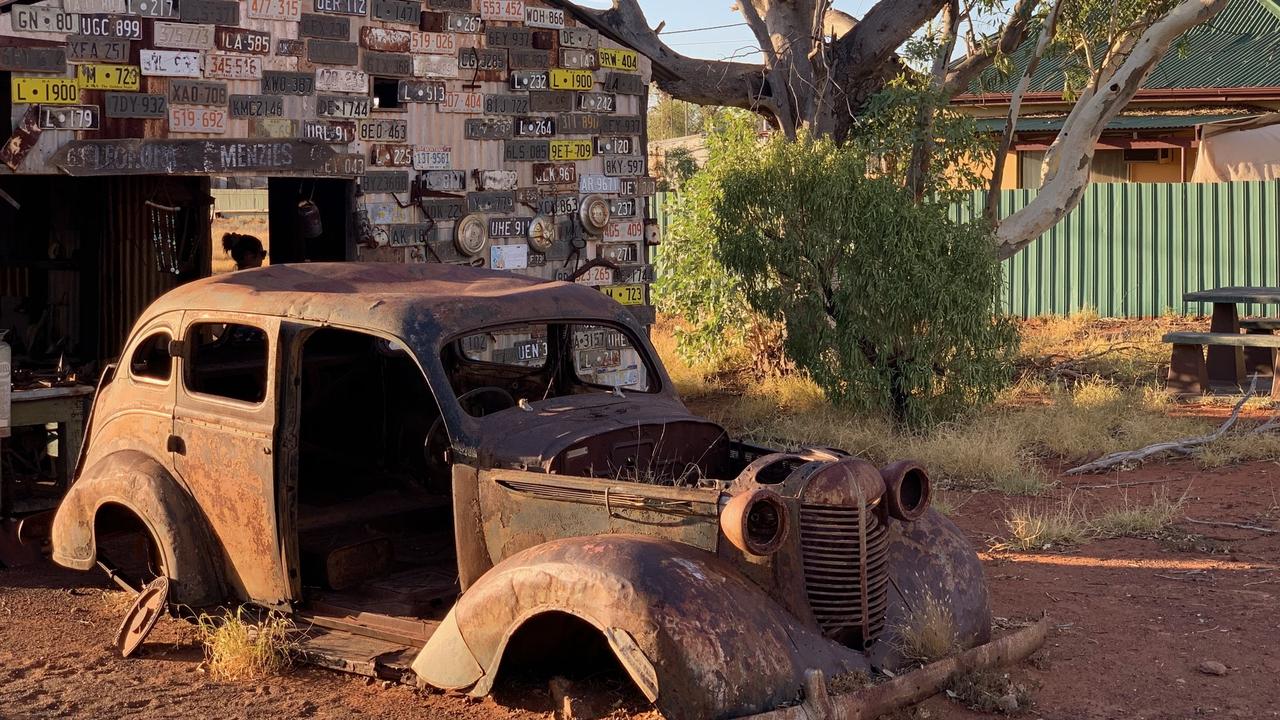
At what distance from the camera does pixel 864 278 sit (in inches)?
438

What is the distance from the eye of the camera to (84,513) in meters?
A: 6.36

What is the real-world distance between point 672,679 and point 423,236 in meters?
6.11

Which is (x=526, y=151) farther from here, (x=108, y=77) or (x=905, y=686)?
(x=905, y=686)

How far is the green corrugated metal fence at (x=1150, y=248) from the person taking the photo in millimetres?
18828

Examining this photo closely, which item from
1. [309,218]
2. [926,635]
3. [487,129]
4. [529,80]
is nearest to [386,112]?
[487,129]

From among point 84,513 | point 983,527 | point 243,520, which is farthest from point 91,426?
point 983,527

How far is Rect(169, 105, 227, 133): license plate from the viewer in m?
8.51

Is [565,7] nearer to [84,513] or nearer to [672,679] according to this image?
[84,513]

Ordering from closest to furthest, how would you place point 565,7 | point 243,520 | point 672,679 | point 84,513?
point 672,679 < point 243,520 < point 84,513 < point 565,7

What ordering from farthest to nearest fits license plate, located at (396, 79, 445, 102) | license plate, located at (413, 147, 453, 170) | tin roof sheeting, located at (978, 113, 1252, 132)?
1. tin roof sheeting, located at (978, 113, 1252, 132)
2. license plate, located at (413, 147, 453, 170)
3. license plate, located at (396, 79, 445, 102)

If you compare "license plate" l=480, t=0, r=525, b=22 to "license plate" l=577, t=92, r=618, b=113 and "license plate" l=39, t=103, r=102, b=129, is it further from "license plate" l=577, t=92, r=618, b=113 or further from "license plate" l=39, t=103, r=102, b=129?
"license plate" l=39, t=103, r=102, b=129

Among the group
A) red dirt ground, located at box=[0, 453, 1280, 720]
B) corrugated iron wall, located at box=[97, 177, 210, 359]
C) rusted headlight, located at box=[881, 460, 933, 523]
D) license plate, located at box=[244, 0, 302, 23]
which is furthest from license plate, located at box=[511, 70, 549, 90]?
rusted headlight, located at box=[881, 460, 933, 523]

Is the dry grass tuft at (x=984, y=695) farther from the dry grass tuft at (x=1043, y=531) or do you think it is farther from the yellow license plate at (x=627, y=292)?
the yellow license plate at (x=627, y=292)

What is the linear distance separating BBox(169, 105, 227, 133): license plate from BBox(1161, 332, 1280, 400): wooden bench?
9.14 m
